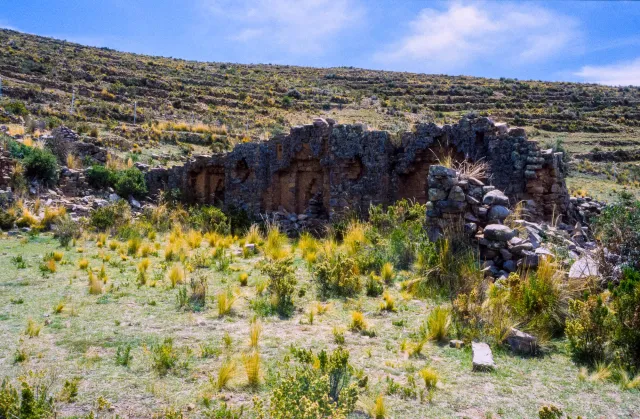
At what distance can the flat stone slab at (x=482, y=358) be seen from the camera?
5.09 meters

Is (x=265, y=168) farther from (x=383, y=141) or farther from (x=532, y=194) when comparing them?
(x=532, y=194)

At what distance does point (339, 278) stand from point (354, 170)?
729cm

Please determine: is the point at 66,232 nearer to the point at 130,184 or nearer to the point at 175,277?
the point at 175,277

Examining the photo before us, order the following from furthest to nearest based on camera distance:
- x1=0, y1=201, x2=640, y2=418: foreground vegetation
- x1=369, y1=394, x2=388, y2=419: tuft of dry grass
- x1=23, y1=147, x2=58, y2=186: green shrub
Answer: x1=23, y1=147, x2=58, y2=186: green shrub
x1=0, y1=201, x2=640, y2=418: foreground vegetation
x1=369, y1=394, x2=388, y2=419: tuft of dry grass

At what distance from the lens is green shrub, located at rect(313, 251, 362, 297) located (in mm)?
7988

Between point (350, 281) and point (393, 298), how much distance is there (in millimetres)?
821

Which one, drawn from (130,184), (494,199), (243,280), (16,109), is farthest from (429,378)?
(16,109)

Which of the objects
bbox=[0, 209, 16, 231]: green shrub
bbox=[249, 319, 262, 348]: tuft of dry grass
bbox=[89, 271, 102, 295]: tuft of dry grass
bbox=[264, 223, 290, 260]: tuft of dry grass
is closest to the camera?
bbox=[249, 319, 262, 348]: tuft of dry grass

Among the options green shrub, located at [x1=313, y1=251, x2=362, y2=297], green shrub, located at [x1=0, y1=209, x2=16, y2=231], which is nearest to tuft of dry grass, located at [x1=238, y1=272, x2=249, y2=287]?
green shrub, located at [x1=313, y1=251, x2=362, y2=297]

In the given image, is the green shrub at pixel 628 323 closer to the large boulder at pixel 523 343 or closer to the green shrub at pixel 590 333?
the green shrub at pixel 590 333

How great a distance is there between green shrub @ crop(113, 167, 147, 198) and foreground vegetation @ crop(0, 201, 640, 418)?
7.94 m

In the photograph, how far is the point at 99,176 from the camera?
17906mm

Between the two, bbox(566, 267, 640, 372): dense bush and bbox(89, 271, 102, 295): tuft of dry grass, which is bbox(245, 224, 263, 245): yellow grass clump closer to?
bbox(89, 271, 102, 295): tuft of dry grass

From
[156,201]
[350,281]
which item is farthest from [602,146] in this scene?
[350,281]
